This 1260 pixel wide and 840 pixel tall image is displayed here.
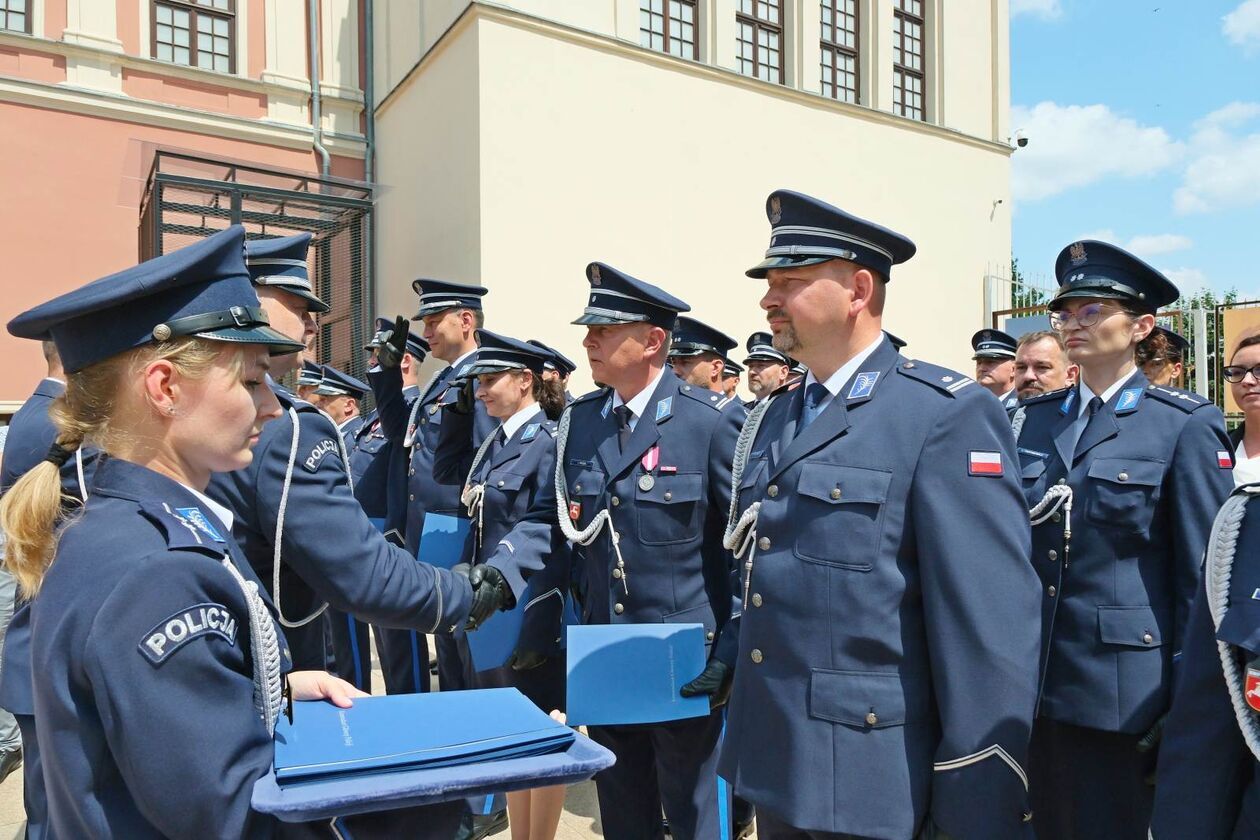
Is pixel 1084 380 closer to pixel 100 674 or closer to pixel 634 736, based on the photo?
pixel 634 736

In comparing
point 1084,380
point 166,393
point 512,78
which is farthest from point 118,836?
point 512,78

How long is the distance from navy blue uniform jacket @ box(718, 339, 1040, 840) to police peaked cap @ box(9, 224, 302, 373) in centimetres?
131

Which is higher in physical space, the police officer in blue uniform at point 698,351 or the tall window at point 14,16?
the tall window at point 14,16

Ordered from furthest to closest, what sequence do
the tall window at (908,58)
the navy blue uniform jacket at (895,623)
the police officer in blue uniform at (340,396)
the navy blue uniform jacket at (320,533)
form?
the tall window at (908,58) → the police officer in blue uniform at (340,396) → the navy blue uniform jacket at (320,533) → the navy blue uniform jacket at (895,623)

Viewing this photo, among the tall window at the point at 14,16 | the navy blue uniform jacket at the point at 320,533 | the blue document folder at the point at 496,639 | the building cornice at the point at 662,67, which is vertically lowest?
the blue document folder at the point at 496,639

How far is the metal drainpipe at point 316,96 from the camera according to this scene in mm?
13953

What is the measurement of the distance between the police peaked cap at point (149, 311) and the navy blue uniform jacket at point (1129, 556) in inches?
Answer: 94.7

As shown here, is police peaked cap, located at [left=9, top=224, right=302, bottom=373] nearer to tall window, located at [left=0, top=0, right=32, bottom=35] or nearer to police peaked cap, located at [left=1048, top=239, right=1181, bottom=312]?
police peaked cap, located at [left=1048, top=239, right=1181, bottom=312]

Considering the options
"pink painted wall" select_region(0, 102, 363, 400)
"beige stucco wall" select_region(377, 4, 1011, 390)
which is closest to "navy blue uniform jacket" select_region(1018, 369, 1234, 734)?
"beige stucco wall" select_region(377, 4, 1011, 390)

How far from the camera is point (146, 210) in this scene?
12.2 m

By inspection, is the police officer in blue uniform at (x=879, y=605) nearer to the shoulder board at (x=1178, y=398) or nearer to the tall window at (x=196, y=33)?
the shoulder board at (x=1178, y=398)

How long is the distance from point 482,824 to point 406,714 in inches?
112

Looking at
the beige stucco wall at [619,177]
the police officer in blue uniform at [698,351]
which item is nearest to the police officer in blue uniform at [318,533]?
the police officer in blue uniform at [698,351]

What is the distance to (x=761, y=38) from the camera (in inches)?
592
